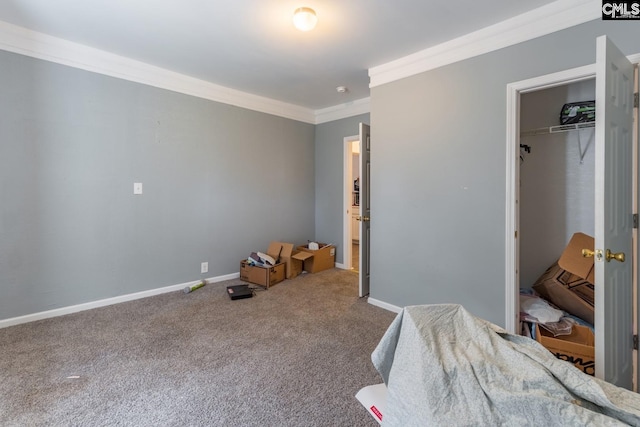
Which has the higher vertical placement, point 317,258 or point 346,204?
point 346,204

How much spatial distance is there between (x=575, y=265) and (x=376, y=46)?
2.42 m

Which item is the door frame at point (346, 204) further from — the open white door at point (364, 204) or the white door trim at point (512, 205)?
the white door trim at point (512, 205)

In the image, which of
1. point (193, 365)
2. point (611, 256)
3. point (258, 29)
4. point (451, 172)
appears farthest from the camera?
point (451, 172)

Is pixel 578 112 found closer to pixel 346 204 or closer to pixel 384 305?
pixel 384 305

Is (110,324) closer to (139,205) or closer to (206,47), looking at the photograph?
(139,205)

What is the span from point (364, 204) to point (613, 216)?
227 cm

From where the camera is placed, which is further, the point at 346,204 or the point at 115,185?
the point at 346,204

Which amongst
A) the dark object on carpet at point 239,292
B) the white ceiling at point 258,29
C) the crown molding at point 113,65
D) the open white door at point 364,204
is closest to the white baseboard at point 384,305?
the open white door at point 364,204

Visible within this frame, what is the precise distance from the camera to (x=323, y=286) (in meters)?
3.93

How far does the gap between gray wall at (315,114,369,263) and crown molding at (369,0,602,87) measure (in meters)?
1.61

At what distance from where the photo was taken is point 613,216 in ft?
4.88

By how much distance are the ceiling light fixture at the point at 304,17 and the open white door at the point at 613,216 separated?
5.53 feet

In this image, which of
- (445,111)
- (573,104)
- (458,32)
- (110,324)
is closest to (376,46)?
(458,32)

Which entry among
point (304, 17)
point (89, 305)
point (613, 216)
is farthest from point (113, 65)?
point (613, 216)
